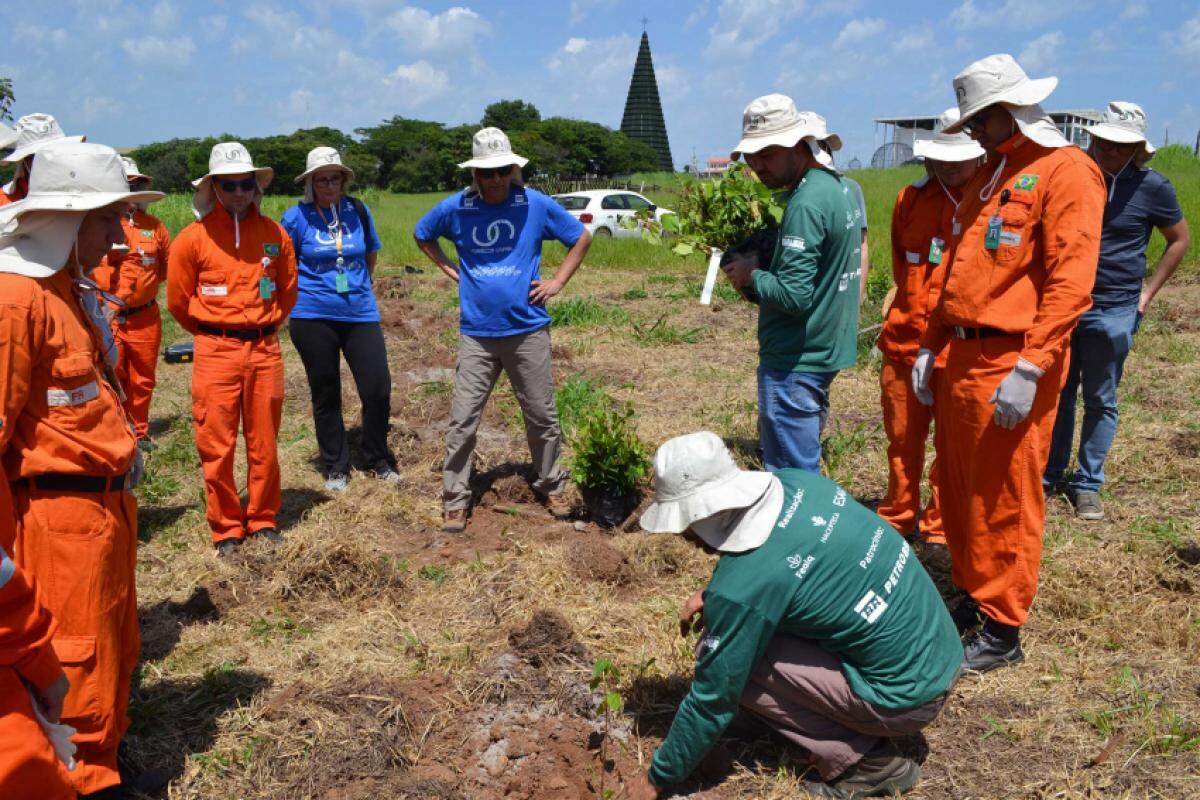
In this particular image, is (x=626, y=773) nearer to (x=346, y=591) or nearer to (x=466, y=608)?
(x=466, y=608)

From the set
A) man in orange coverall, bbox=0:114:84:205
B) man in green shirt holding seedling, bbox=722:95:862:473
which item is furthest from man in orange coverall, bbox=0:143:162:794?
man in orange coverall, bbox=0:114:84:205

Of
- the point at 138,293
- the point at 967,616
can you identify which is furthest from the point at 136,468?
the point at 138,293

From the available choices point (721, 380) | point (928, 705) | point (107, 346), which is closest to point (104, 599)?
point (107, 346)

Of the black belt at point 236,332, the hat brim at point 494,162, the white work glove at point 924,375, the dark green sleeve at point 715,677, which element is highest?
the hat brim at point 494,162

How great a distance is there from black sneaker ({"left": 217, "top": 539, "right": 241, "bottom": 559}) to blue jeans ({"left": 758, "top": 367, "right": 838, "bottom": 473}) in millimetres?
2734

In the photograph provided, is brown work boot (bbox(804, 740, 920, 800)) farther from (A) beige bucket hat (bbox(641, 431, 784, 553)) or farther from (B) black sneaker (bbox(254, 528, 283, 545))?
(B) black sneaker (bbox(254, 528, 283, 545))

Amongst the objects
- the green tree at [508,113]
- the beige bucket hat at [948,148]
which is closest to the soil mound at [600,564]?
the beige bucket hat at [948,148]

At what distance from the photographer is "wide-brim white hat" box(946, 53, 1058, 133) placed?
2932 mm

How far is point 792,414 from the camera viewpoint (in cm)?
391

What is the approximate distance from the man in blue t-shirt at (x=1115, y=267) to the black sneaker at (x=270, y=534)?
4.27 m

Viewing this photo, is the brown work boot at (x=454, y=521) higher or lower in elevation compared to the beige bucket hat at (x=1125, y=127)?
lower

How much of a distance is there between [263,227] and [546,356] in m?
1.64

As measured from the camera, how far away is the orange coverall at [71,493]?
227 cm

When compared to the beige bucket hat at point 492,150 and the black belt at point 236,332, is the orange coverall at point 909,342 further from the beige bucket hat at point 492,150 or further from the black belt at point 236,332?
the black belt at point 236,332
